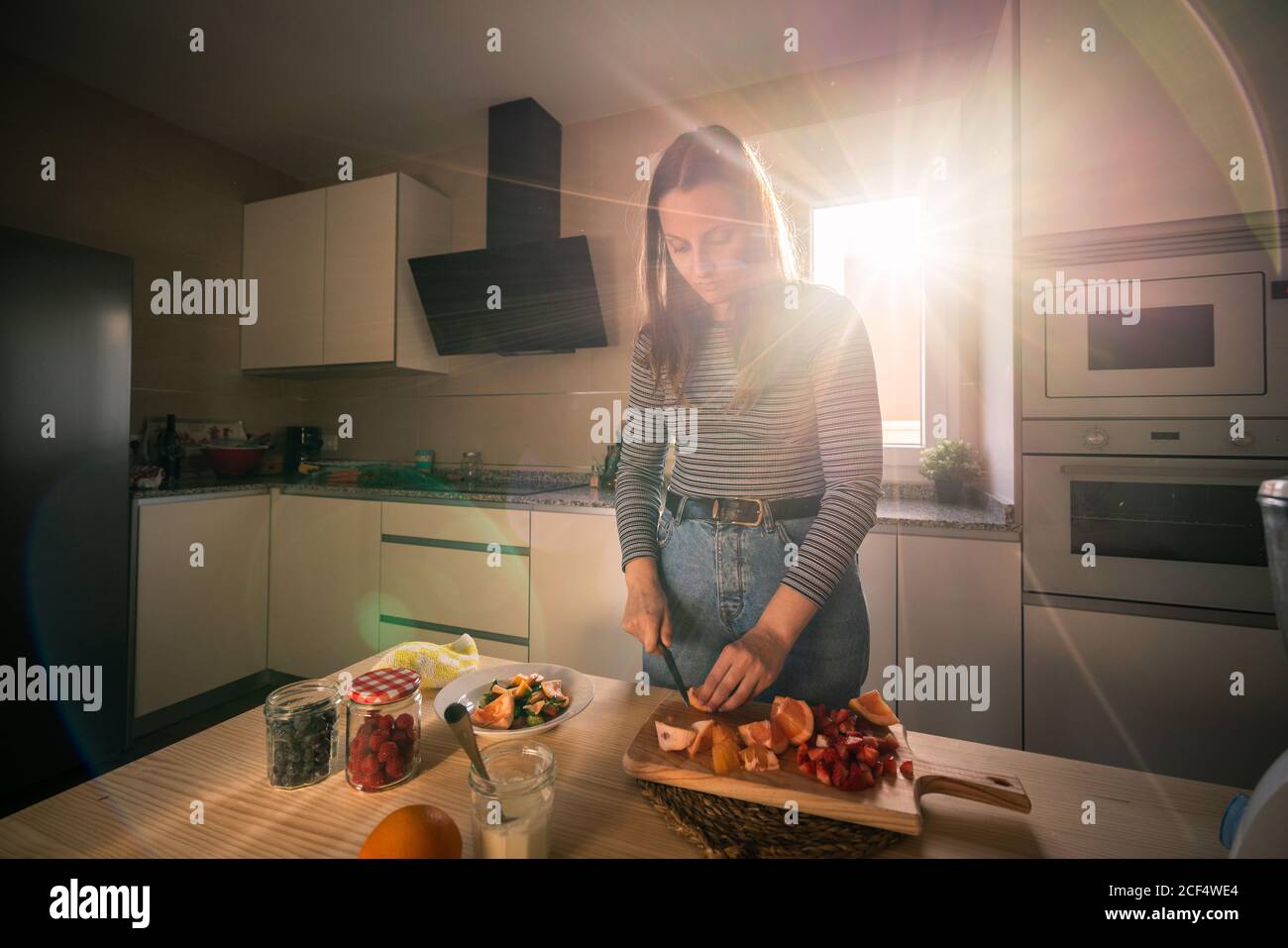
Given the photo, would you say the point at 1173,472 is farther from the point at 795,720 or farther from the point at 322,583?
the point at 322,583

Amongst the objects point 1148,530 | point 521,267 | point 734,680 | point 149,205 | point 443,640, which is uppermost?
point 149,205

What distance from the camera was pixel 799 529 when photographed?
1.03m

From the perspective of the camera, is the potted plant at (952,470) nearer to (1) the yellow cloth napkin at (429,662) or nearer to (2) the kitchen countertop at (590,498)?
(2) the kitchen countertop at (590,498)

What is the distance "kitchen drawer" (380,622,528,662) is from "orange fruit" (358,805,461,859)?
5.64 ft

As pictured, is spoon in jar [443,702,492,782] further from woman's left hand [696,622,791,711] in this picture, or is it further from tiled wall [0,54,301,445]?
tiled wall [0,54,301,445]

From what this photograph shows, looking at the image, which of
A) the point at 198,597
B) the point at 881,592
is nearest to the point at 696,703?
the point at 881,592

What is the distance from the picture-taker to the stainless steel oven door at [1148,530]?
56.5 inches

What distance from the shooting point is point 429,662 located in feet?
3.10

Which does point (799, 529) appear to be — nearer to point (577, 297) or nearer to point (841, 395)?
point (841, 395)

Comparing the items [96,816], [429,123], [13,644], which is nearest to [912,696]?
[96,816]

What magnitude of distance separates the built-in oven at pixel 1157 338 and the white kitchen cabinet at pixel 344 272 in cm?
260

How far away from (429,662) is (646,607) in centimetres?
37

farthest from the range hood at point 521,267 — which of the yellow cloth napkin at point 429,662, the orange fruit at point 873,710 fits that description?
the orange fruit at point 873,710
